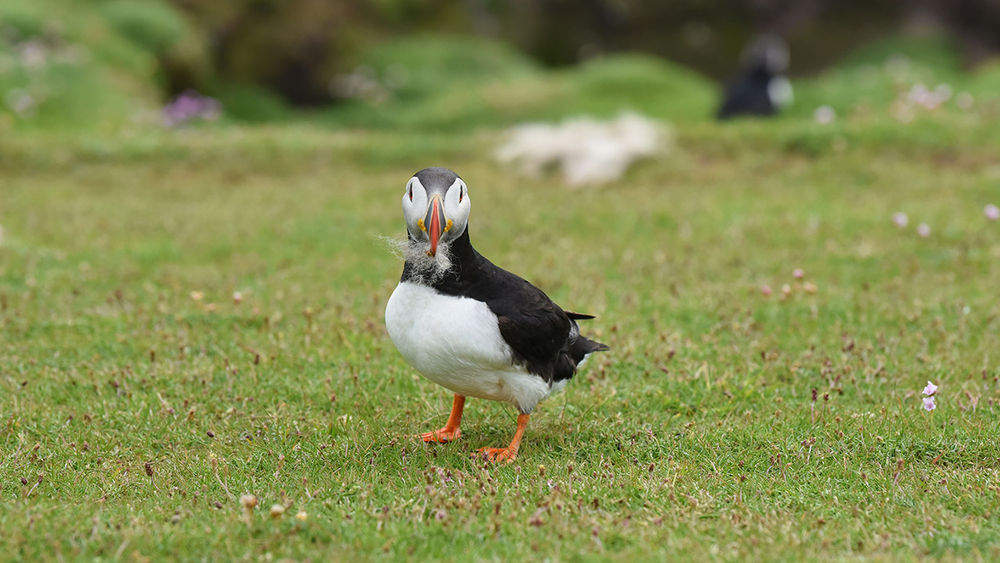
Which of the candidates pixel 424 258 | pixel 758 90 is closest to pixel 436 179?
pixel 424 258

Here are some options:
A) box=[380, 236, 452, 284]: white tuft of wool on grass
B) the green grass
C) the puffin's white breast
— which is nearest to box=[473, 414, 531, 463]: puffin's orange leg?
the green grass

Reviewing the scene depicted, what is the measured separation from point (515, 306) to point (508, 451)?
0.79 metres

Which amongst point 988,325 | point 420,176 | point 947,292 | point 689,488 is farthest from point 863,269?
point 420,176

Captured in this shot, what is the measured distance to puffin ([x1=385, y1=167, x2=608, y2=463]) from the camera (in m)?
4.70

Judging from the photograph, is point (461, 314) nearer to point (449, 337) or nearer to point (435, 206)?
point (449, 337)

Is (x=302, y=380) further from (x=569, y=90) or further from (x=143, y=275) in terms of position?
(x=569, y=90)

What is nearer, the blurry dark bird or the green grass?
the green grass

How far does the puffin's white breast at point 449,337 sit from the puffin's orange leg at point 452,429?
53 centimetres

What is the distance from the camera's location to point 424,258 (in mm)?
4883

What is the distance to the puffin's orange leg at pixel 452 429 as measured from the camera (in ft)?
18.4

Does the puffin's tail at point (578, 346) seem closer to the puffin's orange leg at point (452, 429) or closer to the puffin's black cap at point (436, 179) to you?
the puffin's orange leg at point (452, 429)

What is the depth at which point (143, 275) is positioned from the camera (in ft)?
29.8

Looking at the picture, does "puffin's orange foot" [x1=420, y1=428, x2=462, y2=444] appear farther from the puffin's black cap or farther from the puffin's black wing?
the puffin's black cap

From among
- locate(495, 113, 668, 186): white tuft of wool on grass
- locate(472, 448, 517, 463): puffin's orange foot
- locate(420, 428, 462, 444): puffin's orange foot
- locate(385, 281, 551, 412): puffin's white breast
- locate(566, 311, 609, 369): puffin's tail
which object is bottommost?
locate(420, 428, 462, 444): puffin's orange foot
